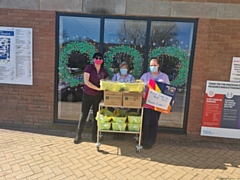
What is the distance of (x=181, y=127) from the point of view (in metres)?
4.94

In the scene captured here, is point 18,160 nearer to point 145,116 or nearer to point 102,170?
point 102,170

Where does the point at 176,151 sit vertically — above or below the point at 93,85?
below

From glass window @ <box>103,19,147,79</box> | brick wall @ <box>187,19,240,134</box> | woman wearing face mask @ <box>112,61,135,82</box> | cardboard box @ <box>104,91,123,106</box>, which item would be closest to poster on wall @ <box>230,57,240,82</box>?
brick wall @ <box>187,19,240,134</box>

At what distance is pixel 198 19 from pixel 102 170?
344 cm

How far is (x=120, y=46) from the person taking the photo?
4.82 metres

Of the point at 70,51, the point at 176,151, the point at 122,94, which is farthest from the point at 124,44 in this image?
the point at 176,151

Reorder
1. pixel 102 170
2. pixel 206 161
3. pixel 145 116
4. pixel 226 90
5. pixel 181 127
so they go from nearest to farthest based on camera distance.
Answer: pixel 102 170, pixel 206 161, pixel 145 116, pixel 226 90, pixel 181 127

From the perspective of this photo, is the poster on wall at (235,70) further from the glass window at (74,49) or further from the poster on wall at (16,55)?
the poster on wall at (16,55)

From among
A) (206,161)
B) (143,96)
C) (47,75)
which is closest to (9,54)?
(47,75)

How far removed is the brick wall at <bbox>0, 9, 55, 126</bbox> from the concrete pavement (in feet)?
1.42

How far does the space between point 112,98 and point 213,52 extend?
235 centimetres

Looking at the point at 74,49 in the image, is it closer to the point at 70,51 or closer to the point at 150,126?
the point at 70,51

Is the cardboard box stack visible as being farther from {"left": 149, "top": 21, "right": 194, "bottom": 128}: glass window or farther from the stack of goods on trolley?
{"left": 149, "top": 21, "right": 194, "bottom": 128}: glass window

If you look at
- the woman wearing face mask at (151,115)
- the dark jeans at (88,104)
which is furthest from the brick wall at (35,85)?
Result: the woman wearing face mask at (151,115)
